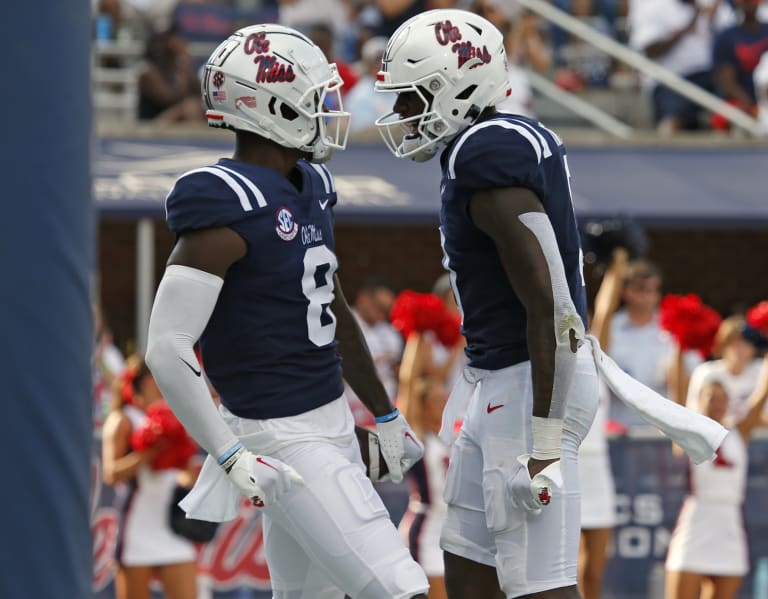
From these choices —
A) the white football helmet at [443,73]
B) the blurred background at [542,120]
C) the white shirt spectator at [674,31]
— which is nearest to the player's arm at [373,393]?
the white football helmet at [443,73]

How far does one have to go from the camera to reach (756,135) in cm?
1162

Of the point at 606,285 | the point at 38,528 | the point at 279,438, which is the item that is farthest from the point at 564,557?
the point at 606,285

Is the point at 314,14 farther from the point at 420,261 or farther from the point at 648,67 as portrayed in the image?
the point at 648,67

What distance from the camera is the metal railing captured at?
1170cm

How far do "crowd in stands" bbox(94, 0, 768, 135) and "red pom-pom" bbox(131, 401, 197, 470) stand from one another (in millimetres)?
4494

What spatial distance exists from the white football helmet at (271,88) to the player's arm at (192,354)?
384 millimetres

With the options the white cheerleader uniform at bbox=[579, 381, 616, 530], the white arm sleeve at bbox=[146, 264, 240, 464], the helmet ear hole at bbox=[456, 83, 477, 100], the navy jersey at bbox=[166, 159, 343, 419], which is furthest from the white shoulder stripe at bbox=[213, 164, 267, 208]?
the white cheerleader uniform at bbox=[579, 381, 616, 530]

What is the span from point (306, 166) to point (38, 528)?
140 centimetres

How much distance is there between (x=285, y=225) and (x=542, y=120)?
8432 millimetres

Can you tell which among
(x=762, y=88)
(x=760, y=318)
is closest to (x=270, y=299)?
(x=760, y=318)

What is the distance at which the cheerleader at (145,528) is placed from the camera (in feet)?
23.5

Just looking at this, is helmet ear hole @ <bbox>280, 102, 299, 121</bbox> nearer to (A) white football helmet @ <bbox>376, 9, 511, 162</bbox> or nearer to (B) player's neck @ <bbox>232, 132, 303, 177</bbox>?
(B) player's neck @ <bbox>232, 132, 303, 177</bbox>

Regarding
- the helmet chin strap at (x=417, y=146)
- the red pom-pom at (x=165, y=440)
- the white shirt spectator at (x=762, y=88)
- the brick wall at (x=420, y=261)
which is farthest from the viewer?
the brick wall at (x=420, y=261)

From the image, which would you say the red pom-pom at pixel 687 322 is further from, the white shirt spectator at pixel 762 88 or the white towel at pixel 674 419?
the white shirt spectator at pixel 762 88
